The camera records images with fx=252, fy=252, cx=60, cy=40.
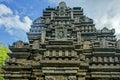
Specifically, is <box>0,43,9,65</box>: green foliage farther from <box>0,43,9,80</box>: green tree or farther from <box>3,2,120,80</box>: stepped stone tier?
<box>3,2,120,80</box>: stepped stone tier

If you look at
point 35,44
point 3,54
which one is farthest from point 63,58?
point 3,54

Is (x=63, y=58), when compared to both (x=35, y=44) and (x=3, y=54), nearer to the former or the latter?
(x=35, y=44)

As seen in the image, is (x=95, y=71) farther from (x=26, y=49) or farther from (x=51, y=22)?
(x=51, y=22)

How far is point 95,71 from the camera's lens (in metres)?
22.6

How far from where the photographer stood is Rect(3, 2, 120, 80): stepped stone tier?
2162 centimetres

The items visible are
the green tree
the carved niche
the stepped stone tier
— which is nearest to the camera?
the stepped stone tier

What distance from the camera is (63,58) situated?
73.2 feet

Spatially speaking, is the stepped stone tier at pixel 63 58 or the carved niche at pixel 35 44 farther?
the carved niche at pixel 35 44

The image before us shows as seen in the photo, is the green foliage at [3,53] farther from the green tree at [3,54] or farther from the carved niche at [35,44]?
the carved niche at [35,44]

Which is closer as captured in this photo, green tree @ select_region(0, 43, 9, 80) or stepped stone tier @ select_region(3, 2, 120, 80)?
stepped stone tier @ select_region(3, 2, 120, 80)

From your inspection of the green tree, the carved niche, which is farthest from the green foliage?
the carved niche

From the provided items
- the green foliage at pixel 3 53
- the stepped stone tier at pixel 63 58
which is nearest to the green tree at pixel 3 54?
the green foliage at pixel 3 53

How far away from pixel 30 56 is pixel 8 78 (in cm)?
314

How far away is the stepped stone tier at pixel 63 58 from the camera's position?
21625mm
